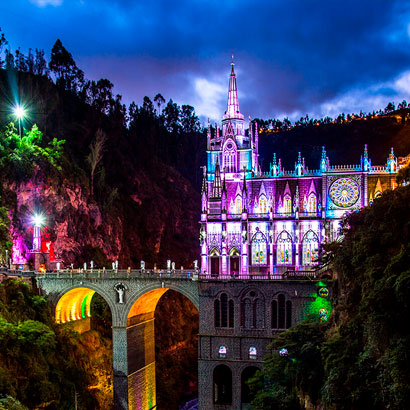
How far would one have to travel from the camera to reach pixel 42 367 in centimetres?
4078

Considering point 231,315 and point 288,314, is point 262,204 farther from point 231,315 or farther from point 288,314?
point 288,314

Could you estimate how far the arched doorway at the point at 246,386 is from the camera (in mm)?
43469

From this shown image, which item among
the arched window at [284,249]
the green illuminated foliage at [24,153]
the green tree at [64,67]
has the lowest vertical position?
the arched window at [284,249]

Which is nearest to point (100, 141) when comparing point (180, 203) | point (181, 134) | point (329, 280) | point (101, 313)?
point (180, 203)

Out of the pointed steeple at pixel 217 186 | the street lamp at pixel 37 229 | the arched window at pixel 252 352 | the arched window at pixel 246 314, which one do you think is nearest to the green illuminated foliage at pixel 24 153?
the street lamp at pixel 37 229

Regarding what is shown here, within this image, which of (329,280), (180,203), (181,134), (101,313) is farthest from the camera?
(181,134)

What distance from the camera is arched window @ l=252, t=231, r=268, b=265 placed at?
5619 cm

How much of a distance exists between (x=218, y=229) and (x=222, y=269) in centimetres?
465

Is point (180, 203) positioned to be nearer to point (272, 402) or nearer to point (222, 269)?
point (222, 269)

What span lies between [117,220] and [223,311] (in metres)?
32.6

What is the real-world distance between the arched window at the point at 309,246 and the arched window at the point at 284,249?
157 cm

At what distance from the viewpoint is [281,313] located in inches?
1709

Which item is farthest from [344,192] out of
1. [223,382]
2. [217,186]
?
[223,382]

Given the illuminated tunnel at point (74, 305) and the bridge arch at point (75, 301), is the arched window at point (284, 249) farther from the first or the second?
the illuminated tunnel at point (74, 305)
